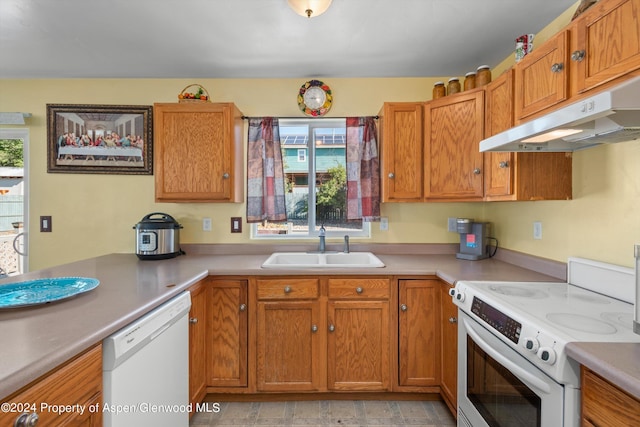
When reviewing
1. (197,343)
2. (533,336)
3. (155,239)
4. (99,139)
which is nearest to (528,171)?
(533,336)

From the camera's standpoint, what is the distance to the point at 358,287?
6.09 feet

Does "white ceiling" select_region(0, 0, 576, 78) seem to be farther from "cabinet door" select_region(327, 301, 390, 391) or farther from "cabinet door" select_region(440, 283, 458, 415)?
"cabinet door" select_region(327, 301, 390, 391)

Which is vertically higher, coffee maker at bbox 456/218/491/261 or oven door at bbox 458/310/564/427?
coffee maker at bbox 456/218/491/261

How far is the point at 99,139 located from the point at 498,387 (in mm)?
3104

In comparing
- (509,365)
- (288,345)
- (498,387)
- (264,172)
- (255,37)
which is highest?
(255,37)

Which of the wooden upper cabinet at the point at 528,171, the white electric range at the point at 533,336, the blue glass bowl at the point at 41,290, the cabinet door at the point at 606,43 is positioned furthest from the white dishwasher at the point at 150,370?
the cabinet door at the point at 606,43

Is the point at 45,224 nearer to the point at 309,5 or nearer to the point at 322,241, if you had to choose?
the point at 322,241

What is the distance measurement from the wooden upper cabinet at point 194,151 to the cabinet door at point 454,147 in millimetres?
1442

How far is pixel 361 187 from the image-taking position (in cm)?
237

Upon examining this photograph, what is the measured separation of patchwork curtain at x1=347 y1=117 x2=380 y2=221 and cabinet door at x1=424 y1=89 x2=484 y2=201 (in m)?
0.41

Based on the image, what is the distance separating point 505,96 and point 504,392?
58.5 inches

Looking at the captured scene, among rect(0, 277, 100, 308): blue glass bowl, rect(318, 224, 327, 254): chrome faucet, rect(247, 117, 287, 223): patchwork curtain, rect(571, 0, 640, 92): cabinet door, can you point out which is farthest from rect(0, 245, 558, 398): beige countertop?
rect(571, 0, 640, 92): cabinet door

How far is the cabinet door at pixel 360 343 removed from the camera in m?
1.86

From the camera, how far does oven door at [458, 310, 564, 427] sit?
0.94m
